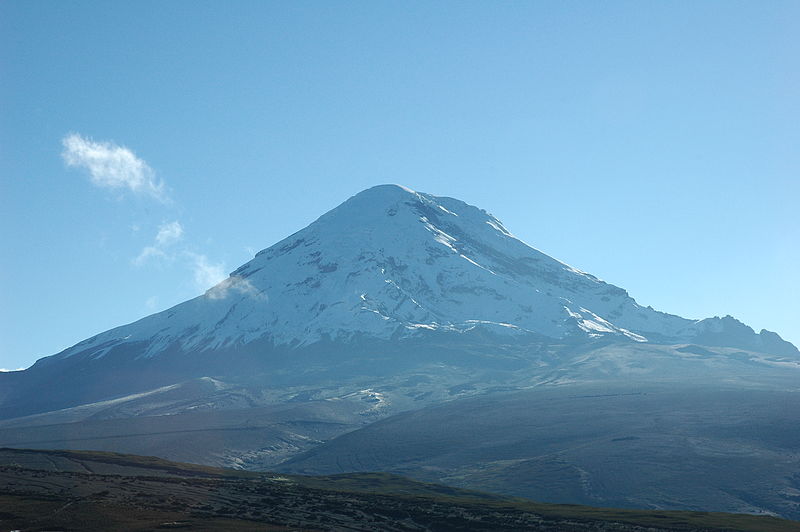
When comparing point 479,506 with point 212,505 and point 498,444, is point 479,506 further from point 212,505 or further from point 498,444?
point 498,444

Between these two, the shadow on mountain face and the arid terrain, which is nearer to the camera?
the arid terrain

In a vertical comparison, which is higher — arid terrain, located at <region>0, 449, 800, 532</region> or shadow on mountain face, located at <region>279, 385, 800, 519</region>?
arid terrain, located at <region>0, 449, 800, 532</region>

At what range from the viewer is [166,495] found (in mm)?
87688

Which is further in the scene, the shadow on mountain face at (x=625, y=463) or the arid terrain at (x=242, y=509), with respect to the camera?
the shadow on mountain face at (x=625, y=463)

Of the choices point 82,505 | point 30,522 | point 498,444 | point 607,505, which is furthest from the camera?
point 498,444

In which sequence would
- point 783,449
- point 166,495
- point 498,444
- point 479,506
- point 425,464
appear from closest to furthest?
point 166,495, point 479,506, point 783,449, point 425,464, point 498,444

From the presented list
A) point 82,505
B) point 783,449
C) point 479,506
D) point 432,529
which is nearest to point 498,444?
point 783,449

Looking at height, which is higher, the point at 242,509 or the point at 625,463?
the point at 242,509

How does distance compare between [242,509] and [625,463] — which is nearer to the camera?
[242,509]

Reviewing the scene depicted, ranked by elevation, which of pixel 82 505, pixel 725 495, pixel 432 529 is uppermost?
pixel 82 505

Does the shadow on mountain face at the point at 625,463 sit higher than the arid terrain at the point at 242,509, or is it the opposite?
the arid terrain at the point at 242,509

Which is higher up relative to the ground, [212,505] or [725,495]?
[212,505]

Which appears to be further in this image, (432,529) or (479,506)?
(479,506)

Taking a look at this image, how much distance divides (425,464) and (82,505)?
105 metres
